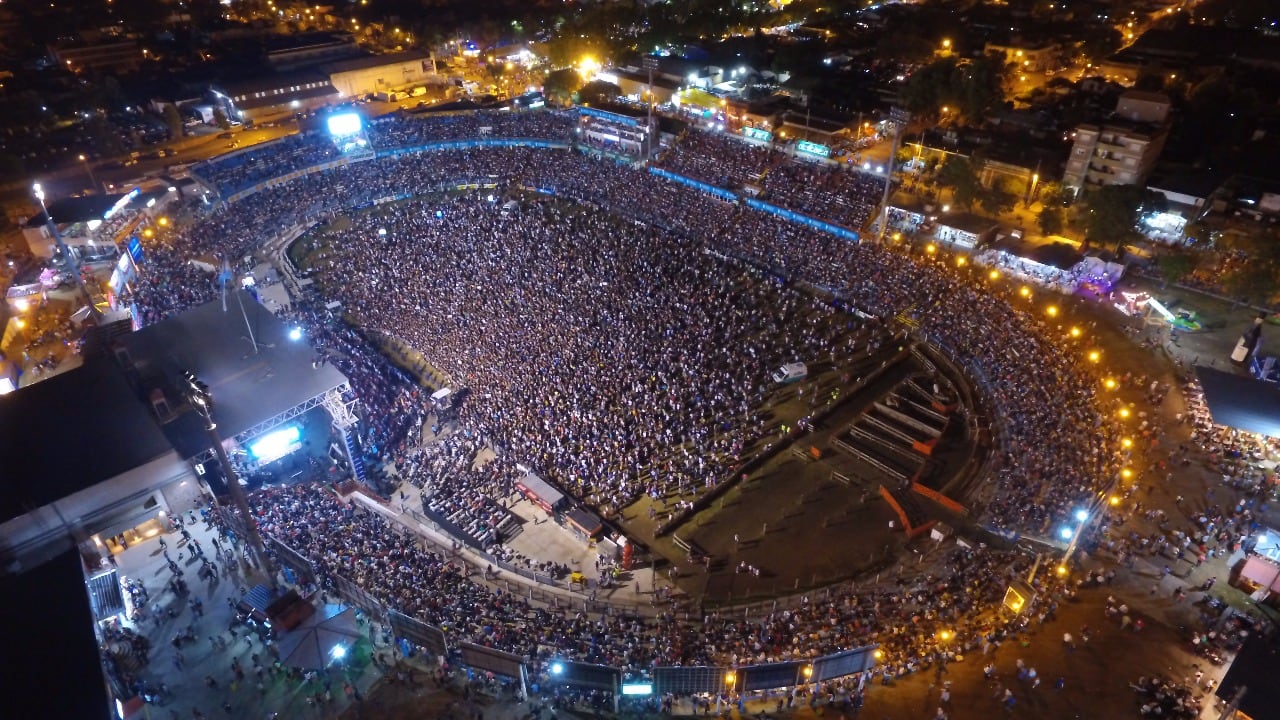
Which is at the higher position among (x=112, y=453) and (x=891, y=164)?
(x=891, y=164)

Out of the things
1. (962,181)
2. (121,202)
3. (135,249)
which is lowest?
(135,249)

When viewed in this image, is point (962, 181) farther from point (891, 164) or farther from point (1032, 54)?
point (1032, 54)

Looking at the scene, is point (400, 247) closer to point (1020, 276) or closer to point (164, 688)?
point (164, 688)

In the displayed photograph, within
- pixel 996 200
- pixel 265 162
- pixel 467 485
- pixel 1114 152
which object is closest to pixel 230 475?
pixel 467 485

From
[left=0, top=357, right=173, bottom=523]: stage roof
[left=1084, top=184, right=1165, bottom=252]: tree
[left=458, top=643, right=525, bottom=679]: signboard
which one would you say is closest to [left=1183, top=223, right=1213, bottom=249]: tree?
[left=1084, top=184, right=1165, bottom=252]: tree

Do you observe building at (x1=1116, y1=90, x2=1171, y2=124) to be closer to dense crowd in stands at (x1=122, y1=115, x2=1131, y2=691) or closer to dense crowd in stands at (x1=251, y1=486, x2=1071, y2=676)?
dense crowd in stands at (x1=122, y1=115, x2=1131, y2=691)

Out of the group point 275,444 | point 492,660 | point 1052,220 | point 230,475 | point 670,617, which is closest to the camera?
point 492,660

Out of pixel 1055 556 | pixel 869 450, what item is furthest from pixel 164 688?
pixel 1055 556
